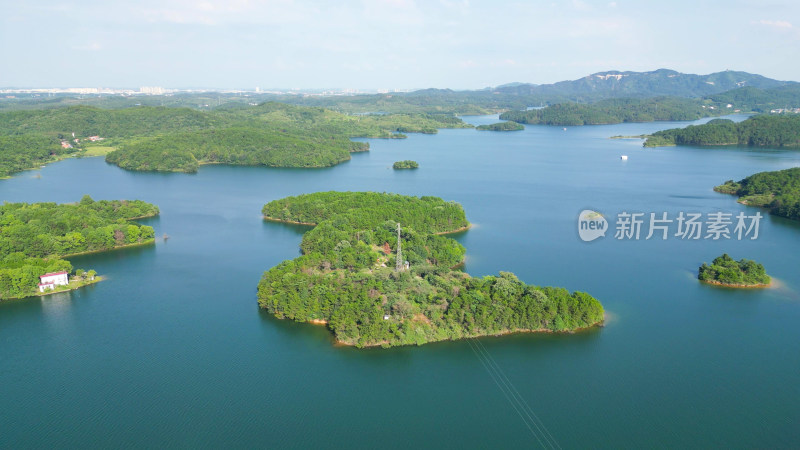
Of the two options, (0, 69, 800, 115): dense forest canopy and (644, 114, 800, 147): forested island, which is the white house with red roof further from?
(0, 69, 800, 115): dense forest canopy

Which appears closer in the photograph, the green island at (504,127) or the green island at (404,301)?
the green island at (404,301)

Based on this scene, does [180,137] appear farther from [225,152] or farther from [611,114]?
[611,114]

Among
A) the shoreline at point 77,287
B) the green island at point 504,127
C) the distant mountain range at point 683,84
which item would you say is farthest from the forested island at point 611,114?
the shoreline at point 77,287

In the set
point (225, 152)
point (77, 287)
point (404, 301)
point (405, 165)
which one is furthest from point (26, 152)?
point (404, 301)

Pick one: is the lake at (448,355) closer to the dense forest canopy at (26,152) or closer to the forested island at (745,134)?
the dense forest canopy at (26,152)

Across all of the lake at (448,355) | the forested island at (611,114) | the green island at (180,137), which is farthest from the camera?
the forested island at (611,114)

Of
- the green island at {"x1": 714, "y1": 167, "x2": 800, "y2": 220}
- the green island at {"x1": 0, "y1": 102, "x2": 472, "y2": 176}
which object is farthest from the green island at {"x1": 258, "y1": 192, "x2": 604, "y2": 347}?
the green island at {"x1": 0, "y1": 102, "x2": 472, "y2": 176}
